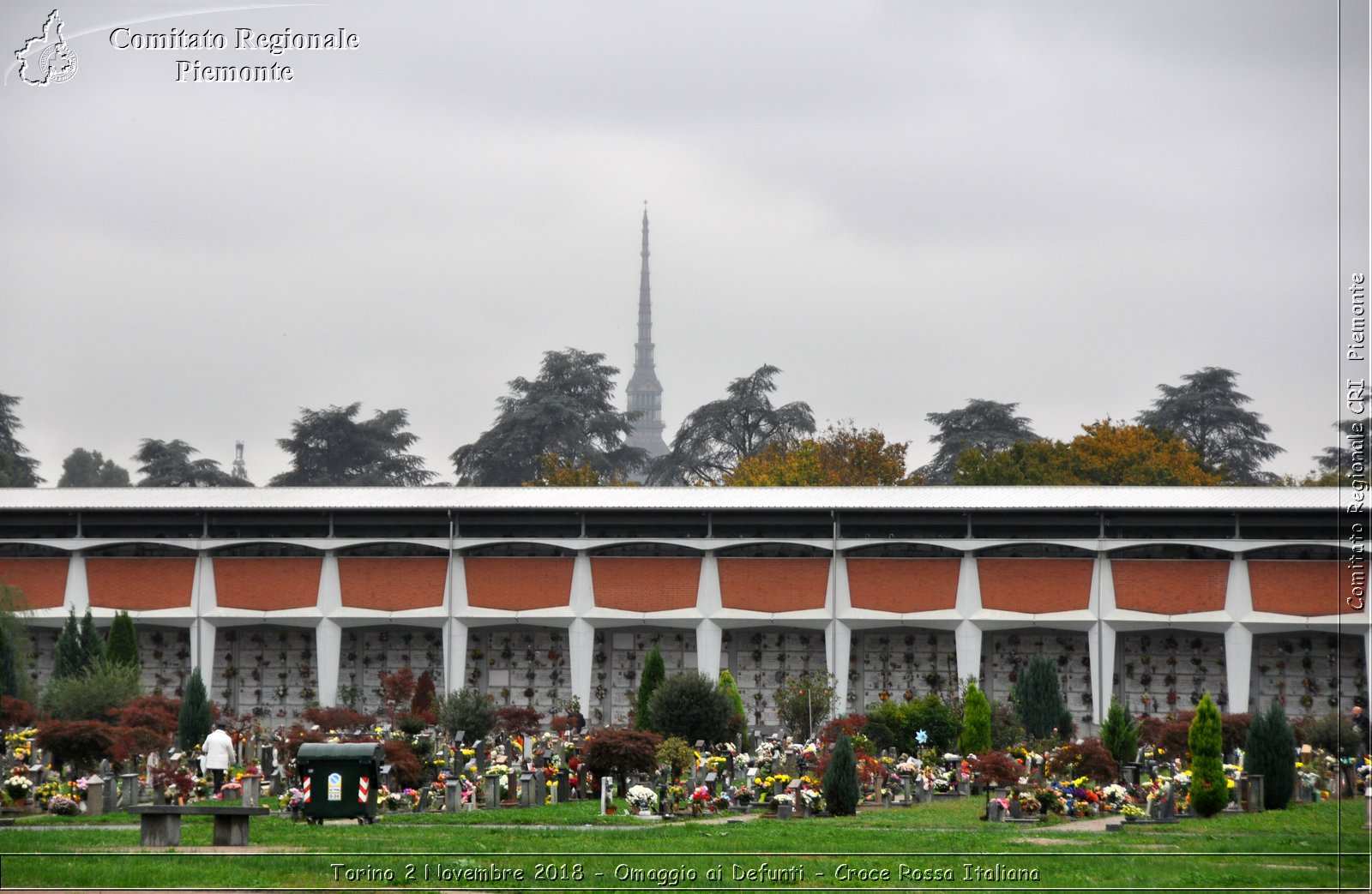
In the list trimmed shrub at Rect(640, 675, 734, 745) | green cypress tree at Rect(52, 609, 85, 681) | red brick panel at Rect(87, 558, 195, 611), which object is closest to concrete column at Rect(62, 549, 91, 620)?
red brick panel at Rect(87, 558, 195, 611)

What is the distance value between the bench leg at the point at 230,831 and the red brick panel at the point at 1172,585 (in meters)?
29.7

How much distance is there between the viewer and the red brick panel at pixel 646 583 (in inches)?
1836

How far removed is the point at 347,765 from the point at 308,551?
25056mm

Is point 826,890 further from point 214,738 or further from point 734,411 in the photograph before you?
point 734,411

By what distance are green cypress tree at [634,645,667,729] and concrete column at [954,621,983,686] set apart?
8511 mm

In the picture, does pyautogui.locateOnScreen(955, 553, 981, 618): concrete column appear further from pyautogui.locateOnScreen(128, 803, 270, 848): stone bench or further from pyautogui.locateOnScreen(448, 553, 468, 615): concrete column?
pyautogui.locateOnScreen(128, 803, 270, 848): stone bench

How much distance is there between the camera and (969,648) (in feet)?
149

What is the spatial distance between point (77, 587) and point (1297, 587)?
33034mm

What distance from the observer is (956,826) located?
79.2 ft

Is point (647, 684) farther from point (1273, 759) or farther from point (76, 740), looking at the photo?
point (1273, 759)

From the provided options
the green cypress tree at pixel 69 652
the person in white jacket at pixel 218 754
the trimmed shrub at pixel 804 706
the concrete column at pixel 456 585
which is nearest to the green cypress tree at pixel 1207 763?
the person in white jacket at pixel 218 754

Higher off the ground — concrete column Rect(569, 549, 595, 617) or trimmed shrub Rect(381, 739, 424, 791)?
concrete column Rect(569, 549, 595, 617)

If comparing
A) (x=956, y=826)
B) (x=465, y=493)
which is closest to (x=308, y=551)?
(x=465, y=493)

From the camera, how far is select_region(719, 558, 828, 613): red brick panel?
46.3m
